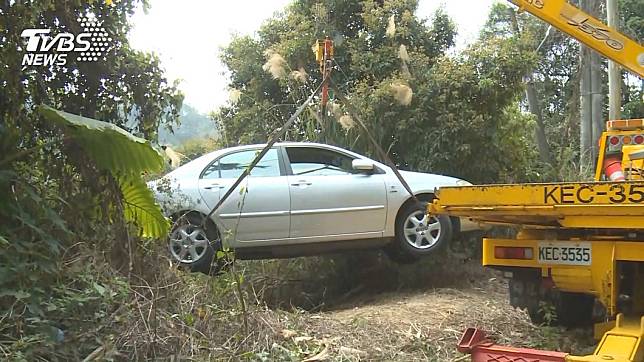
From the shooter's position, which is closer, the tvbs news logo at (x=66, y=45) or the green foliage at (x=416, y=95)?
the tvbs news logo at (x=66, y=45)

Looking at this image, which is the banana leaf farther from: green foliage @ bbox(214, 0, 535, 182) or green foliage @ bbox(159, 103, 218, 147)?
green foliage @ bbox(214, 0, 535, 182)

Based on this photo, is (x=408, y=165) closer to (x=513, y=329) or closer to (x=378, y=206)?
(x=378, y=206)

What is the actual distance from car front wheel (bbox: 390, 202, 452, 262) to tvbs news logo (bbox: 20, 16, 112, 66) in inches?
150

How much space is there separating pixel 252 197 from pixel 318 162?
892 mm

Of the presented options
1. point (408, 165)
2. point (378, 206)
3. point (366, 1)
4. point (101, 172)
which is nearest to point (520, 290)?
point (378, 206)

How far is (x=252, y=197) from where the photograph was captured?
7223mm

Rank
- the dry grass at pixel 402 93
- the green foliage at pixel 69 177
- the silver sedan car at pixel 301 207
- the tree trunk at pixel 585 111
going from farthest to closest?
the tree trunk at pixel 585 111, the dry grass at pixel 402 93, the silver sedan car at pixel 301 207, the green foliage at pixel 69 177

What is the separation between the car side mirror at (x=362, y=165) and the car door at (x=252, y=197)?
2.59ft

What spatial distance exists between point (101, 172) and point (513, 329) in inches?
143

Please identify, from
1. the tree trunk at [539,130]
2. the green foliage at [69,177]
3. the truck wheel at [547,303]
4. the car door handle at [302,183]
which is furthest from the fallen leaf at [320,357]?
the tree trunk at [539,130]

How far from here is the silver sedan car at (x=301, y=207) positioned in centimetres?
704

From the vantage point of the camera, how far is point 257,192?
726 cm

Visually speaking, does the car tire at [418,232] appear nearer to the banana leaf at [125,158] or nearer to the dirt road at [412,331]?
the dirt road at [412,331]

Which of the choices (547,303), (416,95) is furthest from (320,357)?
(416,95)
